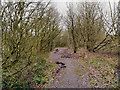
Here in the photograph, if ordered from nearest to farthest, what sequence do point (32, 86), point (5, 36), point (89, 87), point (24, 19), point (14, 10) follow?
point (5, 36), point (14, 10), point (24, 19), point (89, 87), point (32, 86)

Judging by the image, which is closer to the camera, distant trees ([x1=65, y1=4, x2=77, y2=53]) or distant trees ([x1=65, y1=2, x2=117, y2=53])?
distant trees ([x1=65, y1=2, x2=117, y2=53])

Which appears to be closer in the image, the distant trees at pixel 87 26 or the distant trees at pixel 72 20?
the distant trees at pixel 87 26

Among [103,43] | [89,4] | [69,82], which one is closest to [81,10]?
[89,4]

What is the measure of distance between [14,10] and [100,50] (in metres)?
12.2

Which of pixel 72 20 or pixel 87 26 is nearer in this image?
pixel 87 26

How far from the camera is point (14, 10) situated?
10.5 ft

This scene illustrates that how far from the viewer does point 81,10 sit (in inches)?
521

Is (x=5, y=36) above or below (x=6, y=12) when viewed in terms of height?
below

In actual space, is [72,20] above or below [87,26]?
above

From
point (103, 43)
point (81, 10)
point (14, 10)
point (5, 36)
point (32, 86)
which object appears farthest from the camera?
point (81, 10)

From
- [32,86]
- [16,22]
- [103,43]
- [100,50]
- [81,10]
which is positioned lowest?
[32,86]

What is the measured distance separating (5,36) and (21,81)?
3.15 metres

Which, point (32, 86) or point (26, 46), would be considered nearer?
point (26, 46)

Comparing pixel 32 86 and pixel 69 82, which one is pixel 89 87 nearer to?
pixel 69 82
